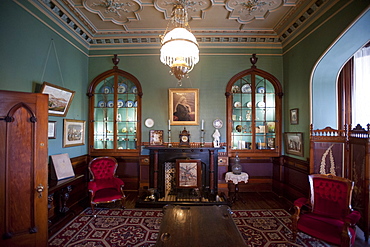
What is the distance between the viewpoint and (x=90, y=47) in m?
6.05

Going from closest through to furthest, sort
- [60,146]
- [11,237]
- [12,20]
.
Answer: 1. [11,237]
2. [12,20]
3. [60,146]

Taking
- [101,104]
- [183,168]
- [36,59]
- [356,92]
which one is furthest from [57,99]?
[356,92]

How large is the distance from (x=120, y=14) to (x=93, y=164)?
3.91m

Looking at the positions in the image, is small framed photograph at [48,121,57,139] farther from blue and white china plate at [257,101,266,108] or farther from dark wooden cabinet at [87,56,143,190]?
blue and white china plate at [257,101,266,108]

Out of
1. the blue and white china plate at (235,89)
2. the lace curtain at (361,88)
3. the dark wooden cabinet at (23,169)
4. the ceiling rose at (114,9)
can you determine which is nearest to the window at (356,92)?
the lace curtain at (361,88)

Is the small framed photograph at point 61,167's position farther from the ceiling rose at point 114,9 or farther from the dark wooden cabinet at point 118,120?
the ceiling rose at point 114,9

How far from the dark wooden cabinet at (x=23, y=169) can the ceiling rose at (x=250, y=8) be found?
14.2ft

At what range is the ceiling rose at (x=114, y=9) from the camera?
4391 millimetres

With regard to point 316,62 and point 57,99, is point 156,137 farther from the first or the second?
point 316,62

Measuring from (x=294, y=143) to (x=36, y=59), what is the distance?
6432 mm

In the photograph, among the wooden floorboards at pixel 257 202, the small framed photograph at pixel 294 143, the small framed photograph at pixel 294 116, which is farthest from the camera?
the small framed photograph at pixel 294 116

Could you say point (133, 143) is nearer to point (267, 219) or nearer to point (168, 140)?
point (168, 140)

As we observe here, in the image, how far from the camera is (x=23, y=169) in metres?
2.96

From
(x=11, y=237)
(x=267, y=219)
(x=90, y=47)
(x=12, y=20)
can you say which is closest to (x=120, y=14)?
(x=90, y=47)
